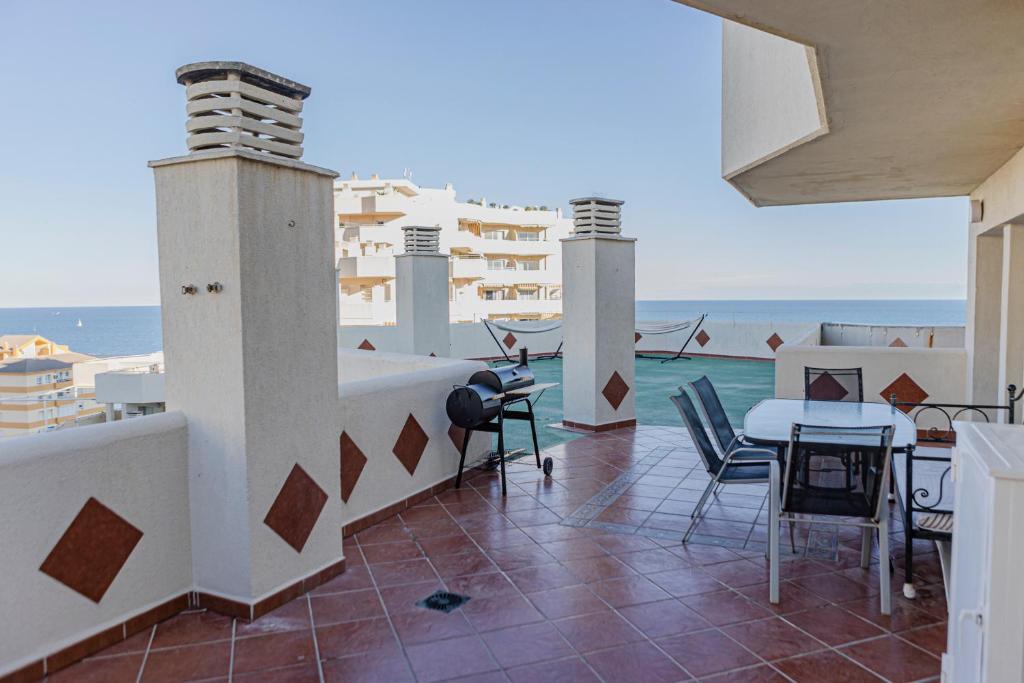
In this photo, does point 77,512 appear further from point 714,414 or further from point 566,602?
point 714,414

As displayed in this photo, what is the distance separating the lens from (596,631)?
102 inches

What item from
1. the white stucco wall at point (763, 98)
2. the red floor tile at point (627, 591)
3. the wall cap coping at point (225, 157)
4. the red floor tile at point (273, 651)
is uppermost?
the white stucco wall at point (763, 98)

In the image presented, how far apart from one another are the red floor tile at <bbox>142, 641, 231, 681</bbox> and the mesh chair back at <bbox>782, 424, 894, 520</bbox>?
231 centimetres

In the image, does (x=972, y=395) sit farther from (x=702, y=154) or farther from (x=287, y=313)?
(x=702, y=154)

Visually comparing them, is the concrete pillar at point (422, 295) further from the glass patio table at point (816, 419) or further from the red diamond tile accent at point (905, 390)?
the glass patio table at point (816, 419)

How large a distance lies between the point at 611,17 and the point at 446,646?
18.9 metres

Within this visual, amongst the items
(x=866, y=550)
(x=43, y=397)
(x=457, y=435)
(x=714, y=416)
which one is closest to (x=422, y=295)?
(x=43, y=397)

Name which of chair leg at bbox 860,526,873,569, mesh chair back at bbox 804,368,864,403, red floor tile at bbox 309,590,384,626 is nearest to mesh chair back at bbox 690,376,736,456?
chair leg at bbox 860,526,873,569

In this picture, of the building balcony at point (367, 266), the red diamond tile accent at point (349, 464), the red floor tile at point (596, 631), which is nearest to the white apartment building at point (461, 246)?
the building balcony at point (367, 266)

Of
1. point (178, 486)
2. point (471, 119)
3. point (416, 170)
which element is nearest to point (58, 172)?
point (416, 170)

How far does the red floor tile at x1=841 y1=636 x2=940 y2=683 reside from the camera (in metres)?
2.26

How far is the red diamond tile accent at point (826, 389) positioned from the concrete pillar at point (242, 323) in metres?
3.75

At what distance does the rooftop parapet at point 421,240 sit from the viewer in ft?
33.2

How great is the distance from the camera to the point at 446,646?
2.47m
